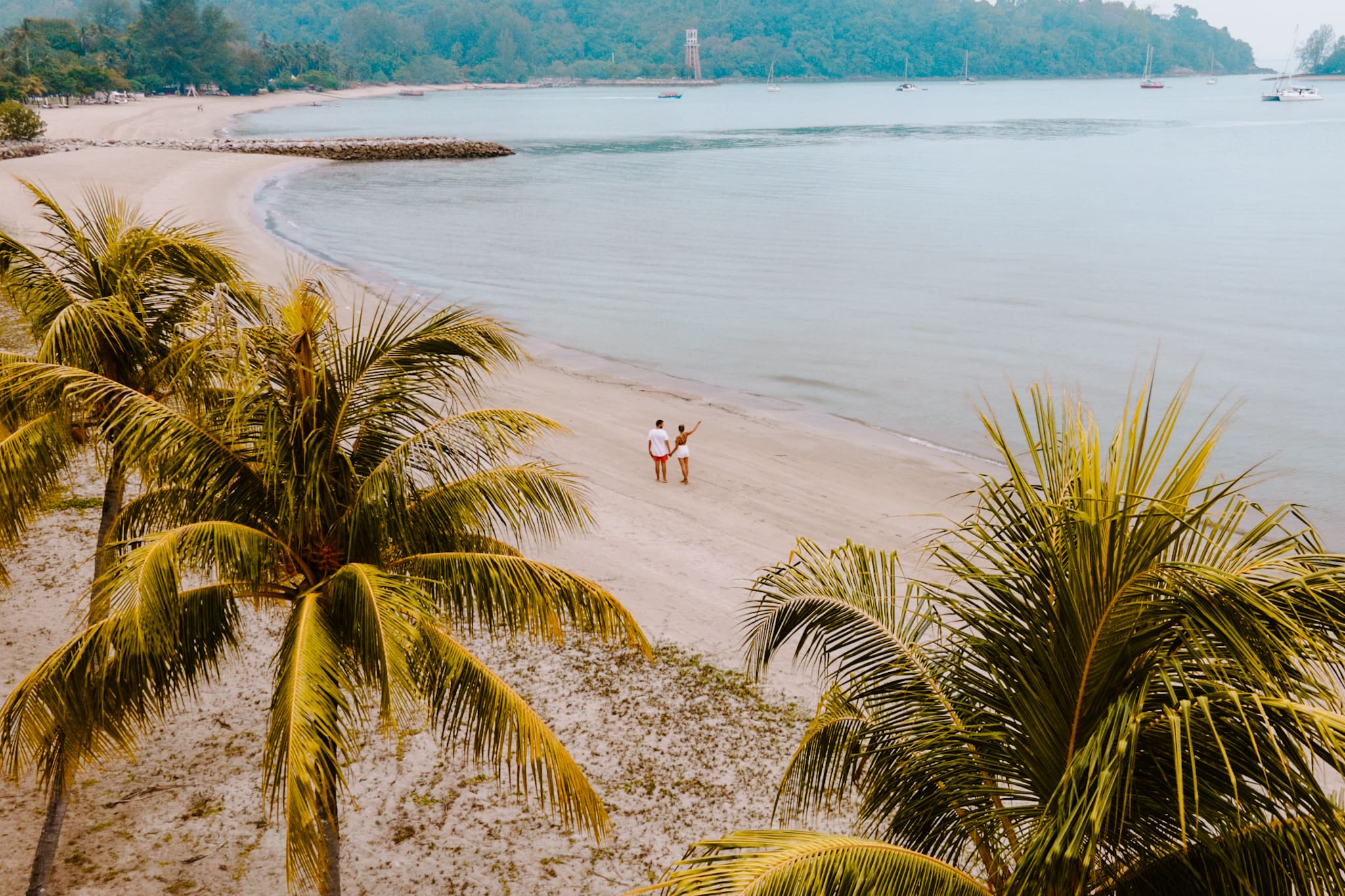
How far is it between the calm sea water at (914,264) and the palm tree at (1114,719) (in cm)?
664

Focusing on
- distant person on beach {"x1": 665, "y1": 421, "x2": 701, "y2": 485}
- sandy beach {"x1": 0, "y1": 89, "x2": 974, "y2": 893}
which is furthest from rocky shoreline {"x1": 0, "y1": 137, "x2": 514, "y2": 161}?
sandy beach {"x1": 0, "y1": 89, "x2": 974, "y2": 893}

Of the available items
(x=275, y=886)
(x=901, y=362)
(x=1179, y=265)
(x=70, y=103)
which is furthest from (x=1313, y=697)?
(x=70, y=103)

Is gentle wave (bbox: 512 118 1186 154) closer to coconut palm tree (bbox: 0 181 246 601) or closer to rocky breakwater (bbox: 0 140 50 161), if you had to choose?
rocky breakwater (bbox: 0 140 50 161)

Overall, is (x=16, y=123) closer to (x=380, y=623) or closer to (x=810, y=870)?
(x=380, y=623)

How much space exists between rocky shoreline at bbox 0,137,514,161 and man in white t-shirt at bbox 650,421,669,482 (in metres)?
74.1

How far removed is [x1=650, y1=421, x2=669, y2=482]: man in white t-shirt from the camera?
18484 millimetres

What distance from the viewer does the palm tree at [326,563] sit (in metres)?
6.27

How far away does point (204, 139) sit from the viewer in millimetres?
95062

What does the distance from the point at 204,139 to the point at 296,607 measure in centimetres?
10029

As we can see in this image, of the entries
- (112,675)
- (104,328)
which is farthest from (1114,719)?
(104,328)

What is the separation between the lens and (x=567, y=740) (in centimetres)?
1073

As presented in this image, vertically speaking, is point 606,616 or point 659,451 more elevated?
point 606,616

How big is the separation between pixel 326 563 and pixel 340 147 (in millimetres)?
90070

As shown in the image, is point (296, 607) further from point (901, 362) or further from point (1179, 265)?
point (1179, 265)
